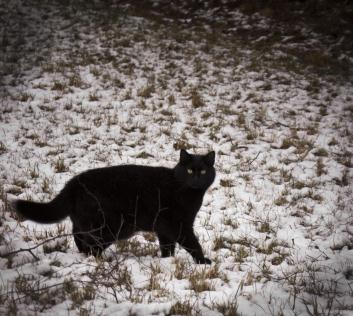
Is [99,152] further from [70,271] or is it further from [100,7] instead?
[100,7]

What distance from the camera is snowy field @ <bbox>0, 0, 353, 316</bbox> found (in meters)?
2.96

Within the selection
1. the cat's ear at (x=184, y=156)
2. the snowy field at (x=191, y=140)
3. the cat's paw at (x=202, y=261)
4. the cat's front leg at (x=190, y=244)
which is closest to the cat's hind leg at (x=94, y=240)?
the snowy field at (x=191, y=140)

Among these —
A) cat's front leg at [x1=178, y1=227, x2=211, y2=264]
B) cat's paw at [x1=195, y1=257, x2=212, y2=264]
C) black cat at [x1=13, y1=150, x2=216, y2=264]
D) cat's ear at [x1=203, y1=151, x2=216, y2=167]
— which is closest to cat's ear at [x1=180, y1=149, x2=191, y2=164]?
black cat at [x1=13, y1=150, x2=216, y2=264]

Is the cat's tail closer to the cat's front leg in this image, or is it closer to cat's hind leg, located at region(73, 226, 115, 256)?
cat's hind leg, located at region(73, 226, 115, 256)

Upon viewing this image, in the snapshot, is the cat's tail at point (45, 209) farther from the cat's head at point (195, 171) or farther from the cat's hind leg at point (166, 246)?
the cat's head at point (195, 171)

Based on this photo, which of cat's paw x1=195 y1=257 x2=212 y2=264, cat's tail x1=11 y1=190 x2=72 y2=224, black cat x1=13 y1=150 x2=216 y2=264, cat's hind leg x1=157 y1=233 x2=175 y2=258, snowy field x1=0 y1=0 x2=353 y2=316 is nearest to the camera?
snowy field x1=0 y1=0 x2=353 y2=316

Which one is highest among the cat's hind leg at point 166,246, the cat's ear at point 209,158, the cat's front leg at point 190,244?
the cat's ear at point 209,158

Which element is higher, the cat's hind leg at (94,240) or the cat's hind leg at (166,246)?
the cat's hind leg at (94,240)

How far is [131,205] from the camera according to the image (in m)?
3.67

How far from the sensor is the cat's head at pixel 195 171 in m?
3.99

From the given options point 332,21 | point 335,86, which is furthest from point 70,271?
point 332,21

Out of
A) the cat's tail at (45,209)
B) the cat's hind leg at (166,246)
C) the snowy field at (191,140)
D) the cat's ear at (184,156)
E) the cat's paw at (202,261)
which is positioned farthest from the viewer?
the cat's ear at (184,156)

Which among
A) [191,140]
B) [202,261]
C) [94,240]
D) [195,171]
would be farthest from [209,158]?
[191,140]

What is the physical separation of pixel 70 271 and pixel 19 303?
0.51m
